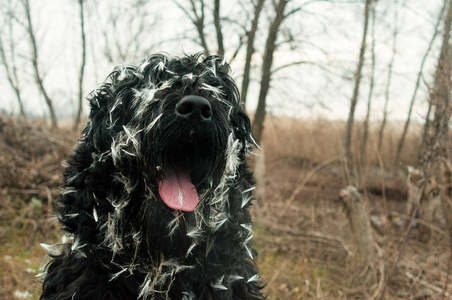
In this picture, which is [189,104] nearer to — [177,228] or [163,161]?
[163,161]

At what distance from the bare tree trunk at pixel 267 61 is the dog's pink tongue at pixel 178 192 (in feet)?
13.5

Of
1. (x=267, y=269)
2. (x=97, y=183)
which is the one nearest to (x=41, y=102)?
(x=267, y=269)

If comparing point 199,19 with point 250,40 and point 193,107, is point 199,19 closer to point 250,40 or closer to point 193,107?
point 250,40

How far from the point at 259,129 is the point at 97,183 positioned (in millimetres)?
4927

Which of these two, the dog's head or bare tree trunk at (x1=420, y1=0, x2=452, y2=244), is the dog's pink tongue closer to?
the dog's head

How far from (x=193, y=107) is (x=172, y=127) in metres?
0.15

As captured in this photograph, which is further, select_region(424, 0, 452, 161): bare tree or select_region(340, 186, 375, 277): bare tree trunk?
select_region(340, 186, 375, 277): bare tree trunk

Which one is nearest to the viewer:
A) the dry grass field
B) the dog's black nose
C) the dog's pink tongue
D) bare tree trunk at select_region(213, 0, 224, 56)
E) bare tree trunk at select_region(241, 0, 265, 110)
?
the dog's black nose

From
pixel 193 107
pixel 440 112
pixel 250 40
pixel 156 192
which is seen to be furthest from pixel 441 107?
pixel 250 40

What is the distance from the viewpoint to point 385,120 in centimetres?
1328

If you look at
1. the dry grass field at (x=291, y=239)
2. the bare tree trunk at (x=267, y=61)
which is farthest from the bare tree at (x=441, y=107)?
the bare tree trunk at (x=267, y=61)

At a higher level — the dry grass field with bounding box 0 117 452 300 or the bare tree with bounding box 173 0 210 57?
the bare tree with bounding box 173 0 210 57

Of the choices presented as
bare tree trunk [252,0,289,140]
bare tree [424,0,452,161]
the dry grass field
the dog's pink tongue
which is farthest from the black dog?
bare tree trunk [252,0,289,140]

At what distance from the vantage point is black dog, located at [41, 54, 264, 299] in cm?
196
